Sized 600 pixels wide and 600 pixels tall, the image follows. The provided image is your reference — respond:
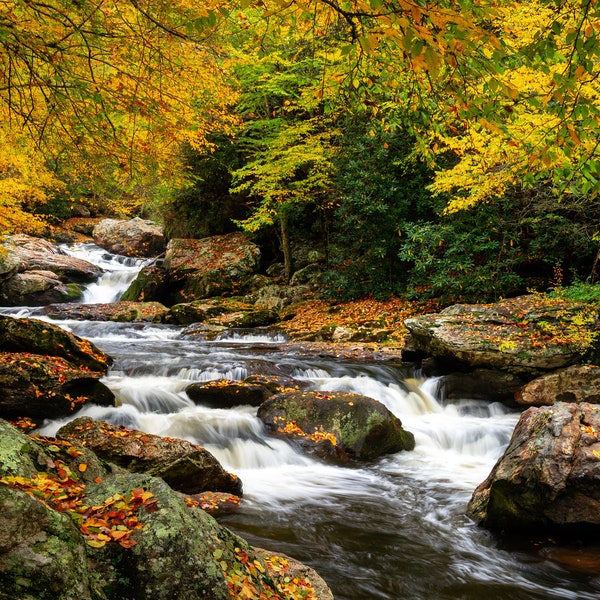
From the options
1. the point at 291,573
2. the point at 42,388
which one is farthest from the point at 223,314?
the point at 291,573

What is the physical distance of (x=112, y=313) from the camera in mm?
16328

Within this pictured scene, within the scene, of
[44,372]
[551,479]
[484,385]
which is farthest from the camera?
[484,385]

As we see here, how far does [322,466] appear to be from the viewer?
663 centimetres

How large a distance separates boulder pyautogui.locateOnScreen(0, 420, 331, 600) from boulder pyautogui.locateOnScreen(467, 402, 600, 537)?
9.47 feet

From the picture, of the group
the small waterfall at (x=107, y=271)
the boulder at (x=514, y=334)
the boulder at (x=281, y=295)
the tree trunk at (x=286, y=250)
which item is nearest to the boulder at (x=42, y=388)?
the boulder at (x=514, y=334)

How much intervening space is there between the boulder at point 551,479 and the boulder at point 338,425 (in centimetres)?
204

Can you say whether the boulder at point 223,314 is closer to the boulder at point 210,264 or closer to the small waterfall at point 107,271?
the boulder at point 210,264

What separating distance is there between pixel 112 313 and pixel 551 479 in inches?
588

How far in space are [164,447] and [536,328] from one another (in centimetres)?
719

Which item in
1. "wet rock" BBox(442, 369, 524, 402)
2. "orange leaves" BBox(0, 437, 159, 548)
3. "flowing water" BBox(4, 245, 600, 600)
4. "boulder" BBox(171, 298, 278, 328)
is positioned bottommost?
"flowing water" BBox(4, 245, 600, 600)

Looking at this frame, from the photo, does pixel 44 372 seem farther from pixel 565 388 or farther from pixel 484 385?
pixel 565 388

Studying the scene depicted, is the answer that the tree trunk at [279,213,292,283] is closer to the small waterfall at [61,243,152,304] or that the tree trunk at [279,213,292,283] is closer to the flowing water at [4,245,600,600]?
the flowing water at [4,245,600,600]

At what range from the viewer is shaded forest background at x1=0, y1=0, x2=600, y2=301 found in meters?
3.43

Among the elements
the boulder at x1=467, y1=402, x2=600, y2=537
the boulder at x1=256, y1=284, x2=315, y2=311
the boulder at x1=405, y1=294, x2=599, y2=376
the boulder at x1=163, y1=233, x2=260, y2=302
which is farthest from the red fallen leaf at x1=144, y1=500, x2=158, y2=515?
the boulder at x1=163, y1=233, x2=260, y2=302
